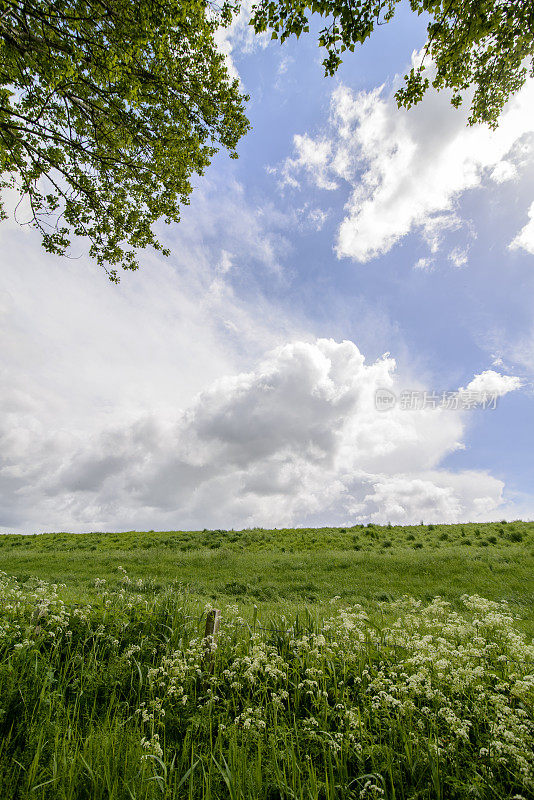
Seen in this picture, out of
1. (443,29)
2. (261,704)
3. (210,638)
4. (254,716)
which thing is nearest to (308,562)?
(210,638)

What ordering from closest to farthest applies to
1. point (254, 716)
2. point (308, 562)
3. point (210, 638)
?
point (254, 716) < point (210, 638) < point (308, 562)

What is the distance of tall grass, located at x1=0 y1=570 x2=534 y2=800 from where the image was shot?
144 inches

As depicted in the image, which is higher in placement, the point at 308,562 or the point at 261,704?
the point at 308,562

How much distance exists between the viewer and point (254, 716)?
4.86 metres

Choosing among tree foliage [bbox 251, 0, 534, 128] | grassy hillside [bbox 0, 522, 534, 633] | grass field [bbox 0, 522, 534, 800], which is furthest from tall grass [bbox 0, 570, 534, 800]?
tree foliage [bbox 251, 0, 534, 128]

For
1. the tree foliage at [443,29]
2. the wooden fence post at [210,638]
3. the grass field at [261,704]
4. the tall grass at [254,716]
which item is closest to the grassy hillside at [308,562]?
the grass field at [261,704]

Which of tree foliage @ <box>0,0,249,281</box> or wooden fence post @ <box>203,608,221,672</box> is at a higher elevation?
tree foliage @ <box>0,0,249,281</box>

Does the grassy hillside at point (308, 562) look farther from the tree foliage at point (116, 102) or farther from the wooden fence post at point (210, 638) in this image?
the tree foliage at point (116, 102)

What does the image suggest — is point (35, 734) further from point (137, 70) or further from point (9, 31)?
point (137, 70)

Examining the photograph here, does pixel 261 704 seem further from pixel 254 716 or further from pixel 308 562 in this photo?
pixel 308 562

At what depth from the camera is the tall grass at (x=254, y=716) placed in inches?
144

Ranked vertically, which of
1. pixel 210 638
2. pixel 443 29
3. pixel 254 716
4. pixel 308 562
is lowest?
pixel 254 716

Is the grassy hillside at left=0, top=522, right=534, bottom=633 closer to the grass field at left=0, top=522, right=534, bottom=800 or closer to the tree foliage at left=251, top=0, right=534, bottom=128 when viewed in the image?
the grass field at left=0, top=522, right=534, bottom=800

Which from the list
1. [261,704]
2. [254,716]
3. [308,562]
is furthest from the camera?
[308,562]
